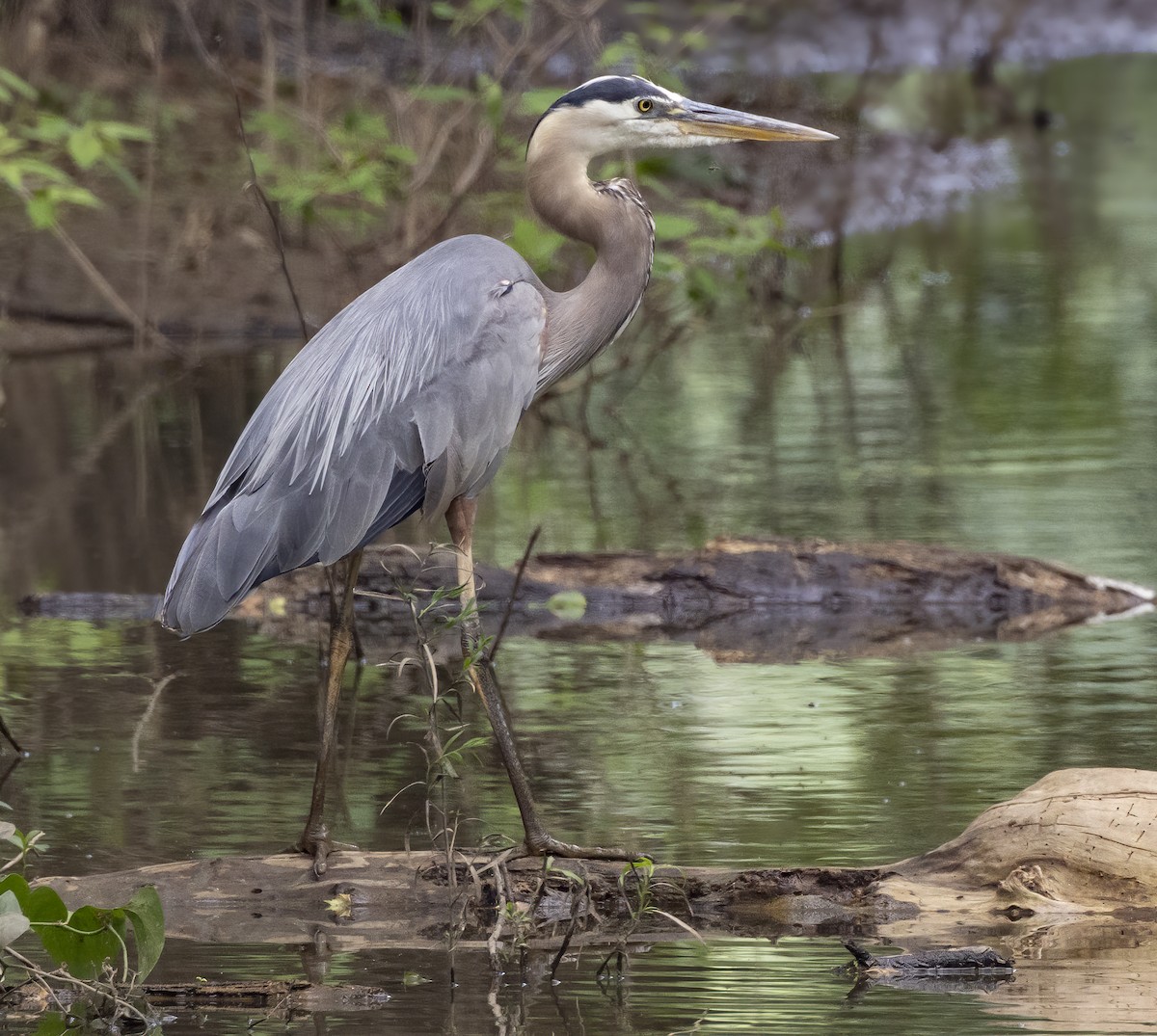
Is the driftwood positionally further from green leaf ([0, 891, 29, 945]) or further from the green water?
green leaf ([0, 891, 29, 945])

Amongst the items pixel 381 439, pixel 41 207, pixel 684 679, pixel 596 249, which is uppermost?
pixel 41 207

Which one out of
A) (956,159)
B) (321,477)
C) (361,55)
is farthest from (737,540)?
(956,159)

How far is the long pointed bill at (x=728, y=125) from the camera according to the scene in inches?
249

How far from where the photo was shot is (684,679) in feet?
25.7

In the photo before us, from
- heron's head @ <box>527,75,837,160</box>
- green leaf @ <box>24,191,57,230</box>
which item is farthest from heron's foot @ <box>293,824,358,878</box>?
green leaf @ <box>24,191,57,230</box>

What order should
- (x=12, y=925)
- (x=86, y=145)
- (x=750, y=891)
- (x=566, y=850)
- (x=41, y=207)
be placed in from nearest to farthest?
(x=12, y=925) < (x=750, y=891) < (x=566, y=850) < (x=86, y=145) < (x=41, y=207)

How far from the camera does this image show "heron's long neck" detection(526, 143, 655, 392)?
6070mm

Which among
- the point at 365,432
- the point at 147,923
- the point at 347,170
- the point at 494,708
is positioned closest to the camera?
the point at 147,923

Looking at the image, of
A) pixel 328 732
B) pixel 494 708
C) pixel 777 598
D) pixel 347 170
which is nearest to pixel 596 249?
pixel 494 708

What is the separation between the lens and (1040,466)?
11.6m

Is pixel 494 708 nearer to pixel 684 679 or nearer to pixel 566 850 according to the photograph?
pixel 566 850

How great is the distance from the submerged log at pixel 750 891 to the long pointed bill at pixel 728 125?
2068mm

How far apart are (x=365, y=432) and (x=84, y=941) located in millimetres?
1582

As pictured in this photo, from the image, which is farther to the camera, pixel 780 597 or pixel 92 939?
pixel 780 597
